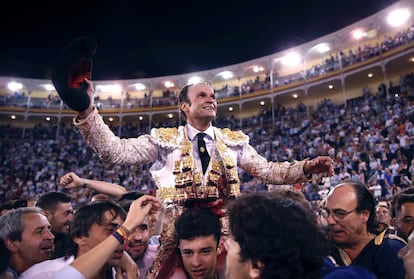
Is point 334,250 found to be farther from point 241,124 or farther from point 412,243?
point 241,124

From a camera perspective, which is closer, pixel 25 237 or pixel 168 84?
pixel 25 237

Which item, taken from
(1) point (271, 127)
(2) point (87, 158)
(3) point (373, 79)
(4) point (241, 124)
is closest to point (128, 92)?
(2) point (87, 158)

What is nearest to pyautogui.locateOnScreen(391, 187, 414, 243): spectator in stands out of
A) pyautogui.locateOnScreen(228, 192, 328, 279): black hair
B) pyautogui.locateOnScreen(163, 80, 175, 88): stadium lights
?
pyautogui.locateOnScreen(228, 192, 328, 279): black hair

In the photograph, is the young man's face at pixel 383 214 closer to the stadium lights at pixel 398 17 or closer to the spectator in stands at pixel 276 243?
the spectator in stands at pixel 276 243

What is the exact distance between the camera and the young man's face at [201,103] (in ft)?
9.00

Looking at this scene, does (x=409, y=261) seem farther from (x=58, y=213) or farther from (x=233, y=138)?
(x=58, y=213)

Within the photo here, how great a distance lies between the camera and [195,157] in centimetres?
273

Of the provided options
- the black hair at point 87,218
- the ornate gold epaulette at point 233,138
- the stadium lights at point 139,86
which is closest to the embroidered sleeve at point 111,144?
the black hair at point 87,218

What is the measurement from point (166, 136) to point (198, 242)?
87 centimetres

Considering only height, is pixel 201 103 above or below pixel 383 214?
above

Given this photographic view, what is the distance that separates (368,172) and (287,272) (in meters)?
13.4

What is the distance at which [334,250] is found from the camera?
2908mm

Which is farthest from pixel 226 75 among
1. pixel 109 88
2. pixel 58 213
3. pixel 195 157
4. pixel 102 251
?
pixel 102 251

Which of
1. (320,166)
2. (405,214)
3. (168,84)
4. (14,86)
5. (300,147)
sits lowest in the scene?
(405,214)
